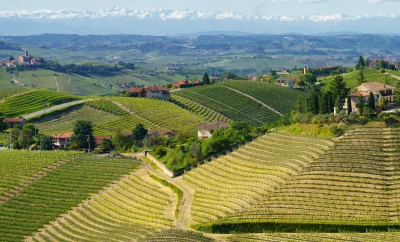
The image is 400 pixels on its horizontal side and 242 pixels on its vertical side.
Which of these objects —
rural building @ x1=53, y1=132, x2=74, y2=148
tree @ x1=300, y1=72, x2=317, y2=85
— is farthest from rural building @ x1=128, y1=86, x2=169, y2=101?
rural building @ x1=53, y1=132, x2=74, y2=148

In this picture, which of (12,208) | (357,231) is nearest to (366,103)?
(357,231)

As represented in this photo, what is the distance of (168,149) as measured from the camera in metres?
73.2

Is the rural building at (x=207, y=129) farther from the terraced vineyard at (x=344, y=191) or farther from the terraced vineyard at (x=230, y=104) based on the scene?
the terraced vineyard at (x=344, y=191)

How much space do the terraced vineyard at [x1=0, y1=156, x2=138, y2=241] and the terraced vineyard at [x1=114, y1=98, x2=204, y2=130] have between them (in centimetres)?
3311

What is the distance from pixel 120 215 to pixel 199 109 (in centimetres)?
6252

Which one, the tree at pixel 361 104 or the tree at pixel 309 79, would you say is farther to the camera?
the tree at pixel 309 79

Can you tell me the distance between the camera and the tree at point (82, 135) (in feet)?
293

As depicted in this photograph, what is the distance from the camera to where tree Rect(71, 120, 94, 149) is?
8925 cm

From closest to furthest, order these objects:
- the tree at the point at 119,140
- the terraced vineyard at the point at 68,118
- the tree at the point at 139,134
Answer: the tree at the point at 119,140
the tree at the point at 139,134
the terraced vineyard at the point at 68,118

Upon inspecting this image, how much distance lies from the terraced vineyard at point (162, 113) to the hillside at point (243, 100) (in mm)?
4271

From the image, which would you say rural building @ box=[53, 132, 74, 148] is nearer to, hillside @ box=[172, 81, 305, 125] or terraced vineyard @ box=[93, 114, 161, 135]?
terraced vineyard @ box=[93, 114, 161, 135]

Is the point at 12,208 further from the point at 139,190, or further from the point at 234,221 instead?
the point at 234,221

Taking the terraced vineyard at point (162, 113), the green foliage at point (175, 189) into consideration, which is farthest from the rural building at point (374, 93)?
the terraced vineyard at point (162, 113)

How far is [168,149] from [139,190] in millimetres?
13071
